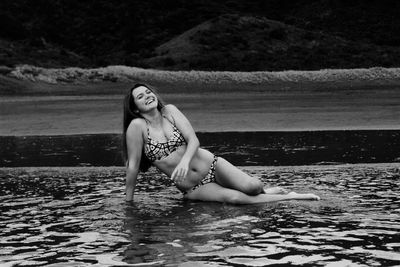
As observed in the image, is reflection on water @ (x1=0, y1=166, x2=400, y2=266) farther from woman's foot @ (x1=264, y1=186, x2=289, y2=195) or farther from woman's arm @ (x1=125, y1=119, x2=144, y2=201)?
woman's foot @ (x1=264, y1=186, x2=289, y2=195)

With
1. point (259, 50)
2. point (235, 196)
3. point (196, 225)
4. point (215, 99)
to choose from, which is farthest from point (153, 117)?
point (259, 50)

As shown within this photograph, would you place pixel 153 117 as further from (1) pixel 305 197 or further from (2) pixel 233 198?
(1) pixel 305 197

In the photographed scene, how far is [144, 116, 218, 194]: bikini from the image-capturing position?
7.49 m

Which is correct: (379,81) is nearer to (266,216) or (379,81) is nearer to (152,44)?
(152,44)

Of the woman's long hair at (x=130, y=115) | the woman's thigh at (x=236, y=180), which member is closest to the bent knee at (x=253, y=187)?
the woman's thigh at (x=236, y=180)

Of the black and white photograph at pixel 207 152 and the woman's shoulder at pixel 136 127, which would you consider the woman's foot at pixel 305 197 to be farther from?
the woman's shoulder at pixel 136 127

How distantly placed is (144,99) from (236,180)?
1116 millimetres

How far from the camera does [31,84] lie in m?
23.7

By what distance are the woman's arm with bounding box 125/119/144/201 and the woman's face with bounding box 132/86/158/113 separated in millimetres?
138

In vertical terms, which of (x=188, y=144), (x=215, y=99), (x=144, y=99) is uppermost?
(x=144, y=99)

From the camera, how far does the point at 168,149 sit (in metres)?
7.52

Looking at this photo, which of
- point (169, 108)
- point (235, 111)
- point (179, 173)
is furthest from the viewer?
point (235, 111)

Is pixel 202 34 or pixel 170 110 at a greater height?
pixel 202 34

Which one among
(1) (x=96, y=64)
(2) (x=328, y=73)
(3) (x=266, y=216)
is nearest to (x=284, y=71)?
(2) (x=328, y=73)
